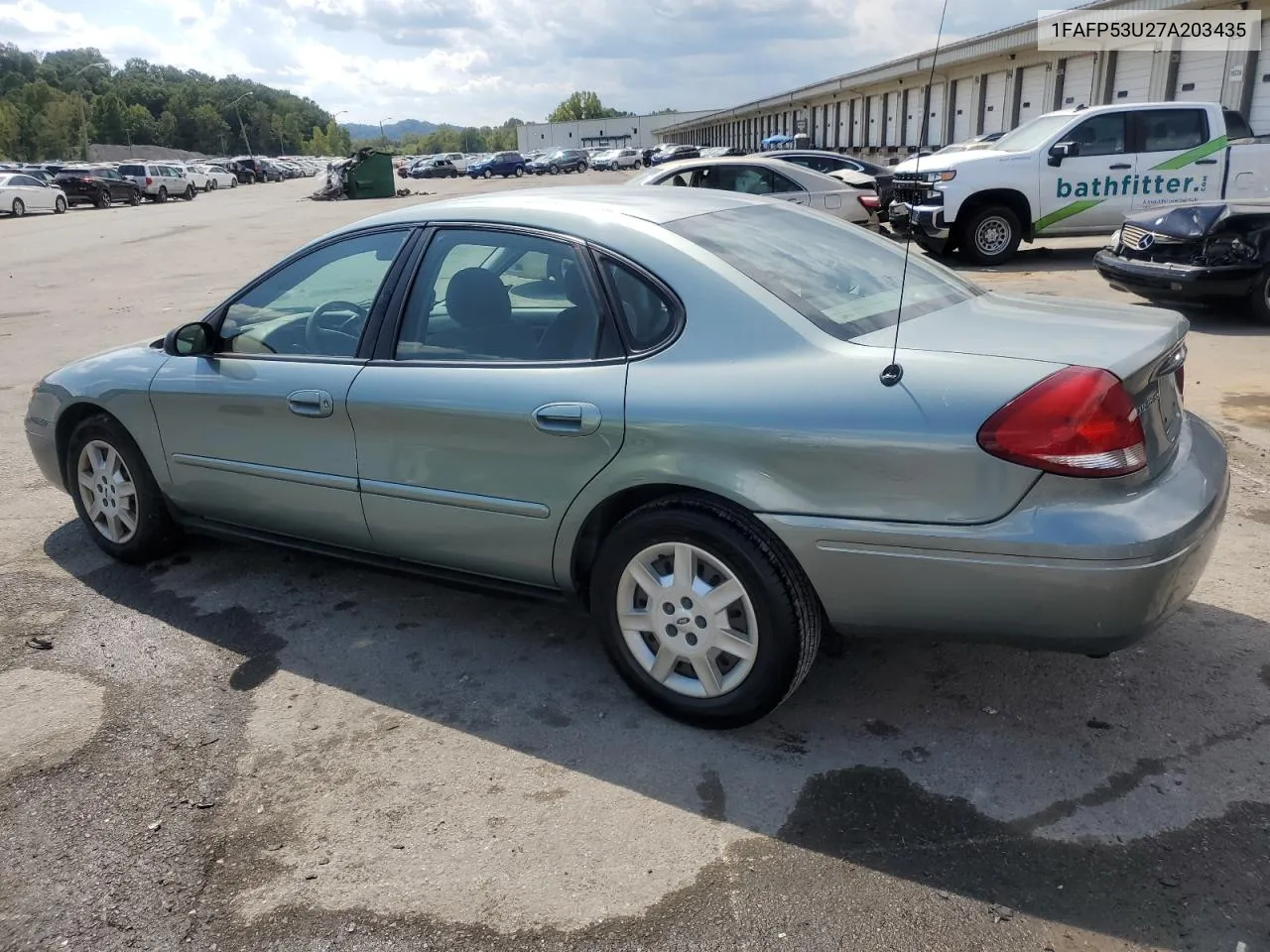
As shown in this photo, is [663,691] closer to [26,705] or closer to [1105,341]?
[1105,341]

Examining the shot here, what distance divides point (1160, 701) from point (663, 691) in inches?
61.3

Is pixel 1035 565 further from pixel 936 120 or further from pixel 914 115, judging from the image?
pixel 914 115

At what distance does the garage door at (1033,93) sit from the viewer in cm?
2841

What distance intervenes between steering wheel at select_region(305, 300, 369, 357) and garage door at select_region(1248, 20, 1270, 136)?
21245 mm

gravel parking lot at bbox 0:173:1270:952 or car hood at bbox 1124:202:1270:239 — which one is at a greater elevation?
car hood at bbox 1124:202:1270:239

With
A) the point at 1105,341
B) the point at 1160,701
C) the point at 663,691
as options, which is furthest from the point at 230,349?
the point at 1160,701

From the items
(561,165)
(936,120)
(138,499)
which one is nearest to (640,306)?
(138,499)

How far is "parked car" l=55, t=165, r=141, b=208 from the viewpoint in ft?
139

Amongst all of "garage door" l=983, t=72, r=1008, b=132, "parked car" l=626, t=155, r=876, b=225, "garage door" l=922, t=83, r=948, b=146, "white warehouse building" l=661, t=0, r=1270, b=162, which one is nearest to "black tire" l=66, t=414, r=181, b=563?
"white warehouse building" l=661, t=0, r=1270, b=162

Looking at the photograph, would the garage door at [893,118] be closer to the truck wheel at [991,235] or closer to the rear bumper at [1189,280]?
the truck wheel at [991,235]

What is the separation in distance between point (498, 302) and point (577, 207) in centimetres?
42

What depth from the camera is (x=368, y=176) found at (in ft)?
136

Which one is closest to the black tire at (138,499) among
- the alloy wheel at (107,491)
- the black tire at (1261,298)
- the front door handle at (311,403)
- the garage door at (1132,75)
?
the alloy wheel at (107,491)

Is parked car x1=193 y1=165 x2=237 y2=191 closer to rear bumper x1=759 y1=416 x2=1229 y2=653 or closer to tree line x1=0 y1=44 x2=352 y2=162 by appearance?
tree line x1=0 y1=44 x2=352 y2=162
